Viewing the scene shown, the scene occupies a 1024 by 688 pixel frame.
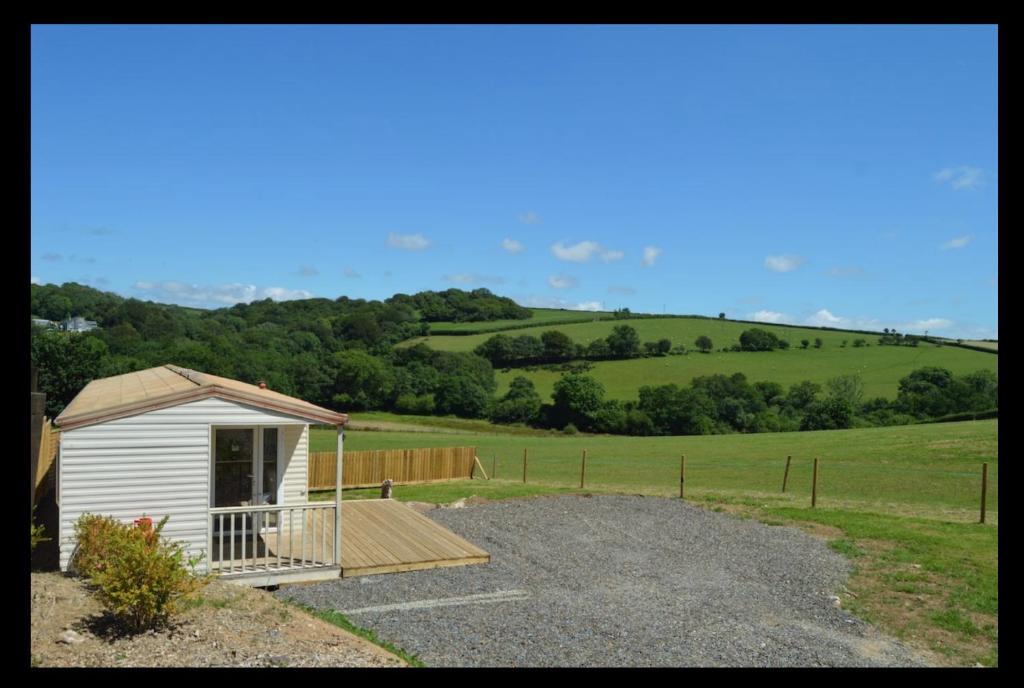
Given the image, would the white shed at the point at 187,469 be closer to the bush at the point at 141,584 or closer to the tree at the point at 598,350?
the bush at the point at 141,584

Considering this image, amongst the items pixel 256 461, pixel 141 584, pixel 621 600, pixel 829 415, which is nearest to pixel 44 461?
pixel 256 461

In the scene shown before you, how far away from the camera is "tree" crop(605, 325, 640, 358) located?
244 feet

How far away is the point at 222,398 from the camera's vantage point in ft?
32.8

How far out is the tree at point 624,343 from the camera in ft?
244

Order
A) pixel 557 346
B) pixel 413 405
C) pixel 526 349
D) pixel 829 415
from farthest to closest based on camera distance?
pixel 526 349
pixel 557 346
pixel 413 405
pixel 829 415

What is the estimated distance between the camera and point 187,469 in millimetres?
9719

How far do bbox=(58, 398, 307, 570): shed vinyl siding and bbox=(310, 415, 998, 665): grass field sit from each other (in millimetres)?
8202

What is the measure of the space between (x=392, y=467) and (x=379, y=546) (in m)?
12.1

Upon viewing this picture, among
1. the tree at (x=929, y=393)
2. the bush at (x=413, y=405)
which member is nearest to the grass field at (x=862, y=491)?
the bush at (x=413, y=405)

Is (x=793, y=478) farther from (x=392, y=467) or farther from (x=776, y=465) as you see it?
(x=392, y=467)

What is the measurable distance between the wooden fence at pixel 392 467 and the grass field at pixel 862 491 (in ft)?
2.65
